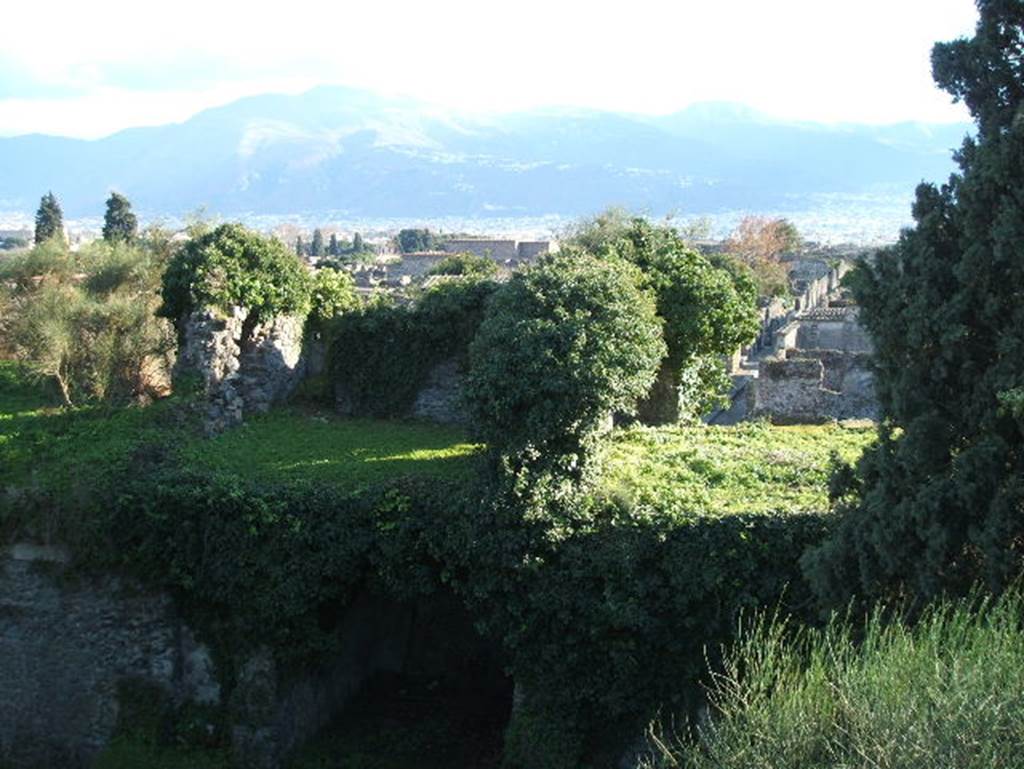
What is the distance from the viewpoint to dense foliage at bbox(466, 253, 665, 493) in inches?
533

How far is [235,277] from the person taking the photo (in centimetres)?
1831

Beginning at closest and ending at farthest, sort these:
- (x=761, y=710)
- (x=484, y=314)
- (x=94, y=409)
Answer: (x=761, y=710) < (x=94, y=409) < (x=484, y=314)

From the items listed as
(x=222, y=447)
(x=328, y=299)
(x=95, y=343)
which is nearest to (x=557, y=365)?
(x=222, y=447)

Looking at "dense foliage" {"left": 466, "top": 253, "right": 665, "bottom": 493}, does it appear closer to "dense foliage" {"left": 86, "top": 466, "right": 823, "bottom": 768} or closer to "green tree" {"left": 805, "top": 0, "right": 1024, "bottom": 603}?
"dense foliage" {"left": 86, "top": 466, "right": 823, "bottom": 768}

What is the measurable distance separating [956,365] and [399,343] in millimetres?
10985

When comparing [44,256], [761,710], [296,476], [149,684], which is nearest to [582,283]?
[296,476]

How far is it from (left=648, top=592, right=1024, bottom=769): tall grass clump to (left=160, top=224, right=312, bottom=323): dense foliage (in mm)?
13098

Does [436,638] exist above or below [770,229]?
below

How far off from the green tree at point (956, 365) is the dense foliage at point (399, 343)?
9.09 m

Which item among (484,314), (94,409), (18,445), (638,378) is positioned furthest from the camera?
(484,314)

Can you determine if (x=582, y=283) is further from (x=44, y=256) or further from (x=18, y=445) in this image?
(x=44, y=256)

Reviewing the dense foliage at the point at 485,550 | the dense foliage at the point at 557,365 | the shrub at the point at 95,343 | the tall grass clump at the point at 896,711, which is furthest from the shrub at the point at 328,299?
the tall grass clump at the point at 896,711

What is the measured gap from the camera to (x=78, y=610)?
1434 cm

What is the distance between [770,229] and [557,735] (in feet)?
244
